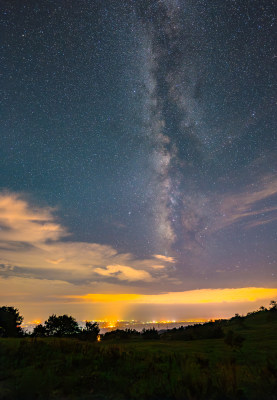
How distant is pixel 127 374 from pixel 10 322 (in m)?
30.3

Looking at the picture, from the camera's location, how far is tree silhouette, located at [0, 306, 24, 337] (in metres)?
32.2

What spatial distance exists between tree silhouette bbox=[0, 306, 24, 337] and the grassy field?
2418 cm

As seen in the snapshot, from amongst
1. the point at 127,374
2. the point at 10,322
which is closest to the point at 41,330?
the point at 10,322

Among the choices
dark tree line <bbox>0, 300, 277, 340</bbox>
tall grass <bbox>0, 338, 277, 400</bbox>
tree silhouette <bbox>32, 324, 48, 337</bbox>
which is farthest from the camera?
tree silhouette <bbox>32, 324, 48, 337</bbox>

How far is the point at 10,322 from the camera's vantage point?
33156mm

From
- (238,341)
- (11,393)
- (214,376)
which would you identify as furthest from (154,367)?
(238,341)

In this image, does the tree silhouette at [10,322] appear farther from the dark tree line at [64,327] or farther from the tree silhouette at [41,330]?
the tree silhouette at [41,330]

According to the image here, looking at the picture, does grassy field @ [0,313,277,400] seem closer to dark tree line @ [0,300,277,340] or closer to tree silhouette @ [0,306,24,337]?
dark tree line @ [0,300,277,340]

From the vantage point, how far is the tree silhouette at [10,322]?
3216 centimetres

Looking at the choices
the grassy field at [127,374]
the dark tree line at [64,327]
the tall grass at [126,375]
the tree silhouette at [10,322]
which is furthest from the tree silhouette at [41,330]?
the tall grass at [126,375]

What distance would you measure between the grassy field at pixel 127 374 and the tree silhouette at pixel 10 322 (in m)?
24.2

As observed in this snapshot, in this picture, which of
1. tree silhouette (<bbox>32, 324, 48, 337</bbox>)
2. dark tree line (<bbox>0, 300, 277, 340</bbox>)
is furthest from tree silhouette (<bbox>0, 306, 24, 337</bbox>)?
tree silhouette (<bbox>32, 324, 48, 337</bbox>)

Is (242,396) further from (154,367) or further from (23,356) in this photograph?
(23,356)

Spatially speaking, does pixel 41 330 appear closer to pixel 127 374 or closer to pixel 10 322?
pixel 10 322
